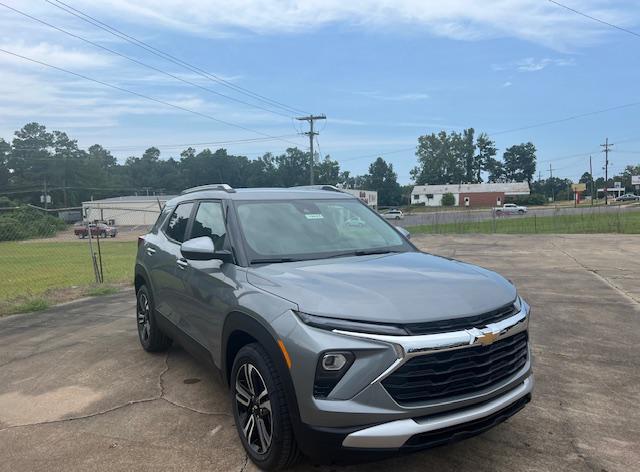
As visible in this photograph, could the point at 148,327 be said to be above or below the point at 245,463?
above

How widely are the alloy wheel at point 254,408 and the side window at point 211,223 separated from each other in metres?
1.07

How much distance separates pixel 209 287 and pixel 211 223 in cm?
70

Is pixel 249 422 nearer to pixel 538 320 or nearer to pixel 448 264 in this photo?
pixel 448 264

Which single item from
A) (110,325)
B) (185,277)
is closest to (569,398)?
(185,277)

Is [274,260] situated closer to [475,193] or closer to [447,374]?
[447,374]

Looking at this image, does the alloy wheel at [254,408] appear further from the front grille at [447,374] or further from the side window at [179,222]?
the side window at [179,222]

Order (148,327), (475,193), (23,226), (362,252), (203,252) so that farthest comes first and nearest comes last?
1. (475,193)
2. (23,226)
3. (148,327)
4. (362,252)
5. (203,252)

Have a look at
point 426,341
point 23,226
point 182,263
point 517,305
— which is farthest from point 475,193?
point 426,341

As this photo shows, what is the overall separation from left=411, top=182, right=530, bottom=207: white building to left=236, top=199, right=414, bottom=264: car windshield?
102456 mm

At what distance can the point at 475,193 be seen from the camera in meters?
107

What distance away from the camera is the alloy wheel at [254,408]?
3.00 m

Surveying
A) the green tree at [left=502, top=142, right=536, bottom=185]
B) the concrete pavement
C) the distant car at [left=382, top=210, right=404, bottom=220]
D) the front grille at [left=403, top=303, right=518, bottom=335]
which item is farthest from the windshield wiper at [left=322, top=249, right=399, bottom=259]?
the green tree at [left=502, top=142, right=536, bottom=185]

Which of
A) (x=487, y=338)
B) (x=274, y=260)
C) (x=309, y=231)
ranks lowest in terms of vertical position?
(x=487, y=338)

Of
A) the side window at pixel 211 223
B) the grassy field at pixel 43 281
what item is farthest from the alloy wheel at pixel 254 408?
the grassy field at pixel 43 281
